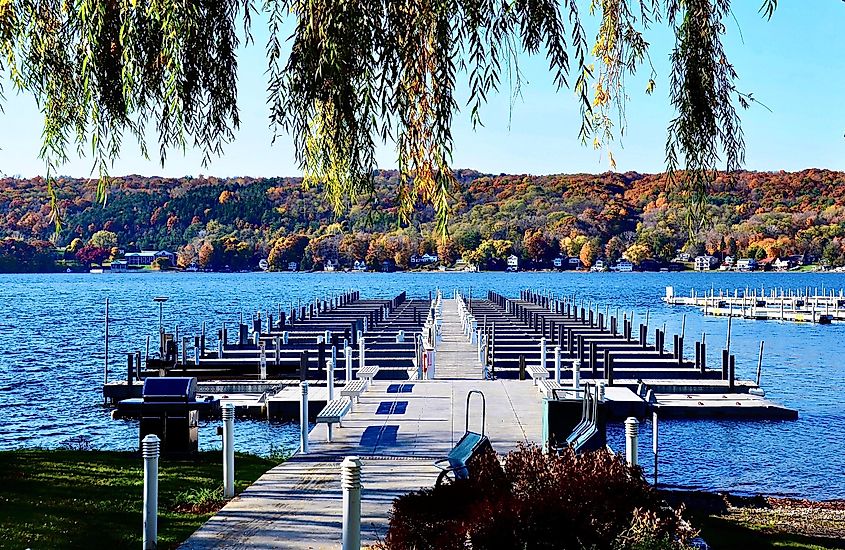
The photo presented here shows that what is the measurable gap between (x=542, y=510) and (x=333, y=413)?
892 centimetres

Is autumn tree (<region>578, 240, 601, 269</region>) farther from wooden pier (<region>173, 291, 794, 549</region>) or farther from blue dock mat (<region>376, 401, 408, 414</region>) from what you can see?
blue dock mat (<region>376, 401, 408, 414</region>)

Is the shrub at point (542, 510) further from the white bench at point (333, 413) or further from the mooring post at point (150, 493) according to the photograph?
the white bench at point (333, 413)

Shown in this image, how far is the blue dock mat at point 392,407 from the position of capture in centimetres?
1778

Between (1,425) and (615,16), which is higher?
(615,16)

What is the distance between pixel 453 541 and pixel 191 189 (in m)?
14.4

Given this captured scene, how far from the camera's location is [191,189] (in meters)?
19.6

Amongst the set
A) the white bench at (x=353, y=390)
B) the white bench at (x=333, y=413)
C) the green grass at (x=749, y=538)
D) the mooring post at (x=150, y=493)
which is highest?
the mooring post at (x=150, y=493)

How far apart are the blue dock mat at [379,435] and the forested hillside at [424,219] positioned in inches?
100

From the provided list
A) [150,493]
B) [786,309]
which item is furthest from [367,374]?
[786,309]

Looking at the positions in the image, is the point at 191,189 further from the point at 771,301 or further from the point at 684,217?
the point at 771,301

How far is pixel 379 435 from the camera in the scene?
49.4 ft

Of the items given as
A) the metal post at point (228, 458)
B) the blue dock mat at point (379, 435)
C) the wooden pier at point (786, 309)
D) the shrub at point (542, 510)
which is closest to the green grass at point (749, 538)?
the shrub at point (542, 510)

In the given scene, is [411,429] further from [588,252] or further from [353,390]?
[588,252]

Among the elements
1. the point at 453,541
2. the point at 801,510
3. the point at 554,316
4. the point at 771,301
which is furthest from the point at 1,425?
the point at 771,301
